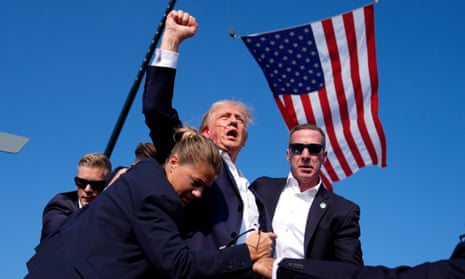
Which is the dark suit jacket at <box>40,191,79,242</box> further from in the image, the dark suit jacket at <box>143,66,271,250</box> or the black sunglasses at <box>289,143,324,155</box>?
the black sunglasses at <box>289,143,324,155</box>

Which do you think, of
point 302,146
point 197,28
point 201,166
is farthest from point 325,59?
point 201,166

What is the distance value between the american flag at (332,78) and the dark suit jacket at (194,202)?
5968 millimetres

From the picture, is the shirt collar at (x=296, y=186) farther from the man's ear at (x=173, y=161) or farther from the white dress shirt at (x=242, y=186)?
the man's ear at (x=173, y=161)

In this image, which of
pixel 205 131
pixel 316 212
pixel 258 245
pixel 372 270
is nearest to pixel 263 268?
pixel 258 245

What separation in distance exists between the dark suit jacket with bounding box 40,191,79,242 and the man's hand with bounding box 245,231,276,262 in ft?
7.02

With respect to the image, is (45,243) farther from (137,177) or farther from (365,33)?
(365,33)

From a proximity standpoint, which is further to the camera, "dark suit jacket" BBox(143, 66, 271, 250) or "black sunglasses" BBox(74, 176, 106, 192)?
"black sunglasses" BBox(74, 176, 106, 192)

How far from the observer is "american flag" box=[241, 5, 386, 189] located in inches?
381

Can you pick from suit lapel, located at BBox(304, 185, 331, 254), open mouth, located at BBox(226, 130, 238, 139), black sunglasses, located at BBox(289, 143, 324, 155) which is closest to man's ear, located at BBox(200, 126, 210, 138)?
open mouth, located at BBox(226, 130, 238, 139)

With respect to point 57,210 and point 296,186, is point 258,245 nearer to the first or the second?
point 296,186

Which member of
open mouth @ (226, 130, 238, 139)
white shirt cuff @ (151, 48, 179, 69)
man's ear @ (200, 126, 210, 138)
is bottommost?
open mouth @ (226, 130, 238, 139)

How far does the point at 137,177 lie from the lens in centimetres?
341

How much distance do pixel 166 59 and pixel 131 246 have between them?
119 centimetres

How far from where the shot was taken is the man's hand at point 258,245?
3404 mm
